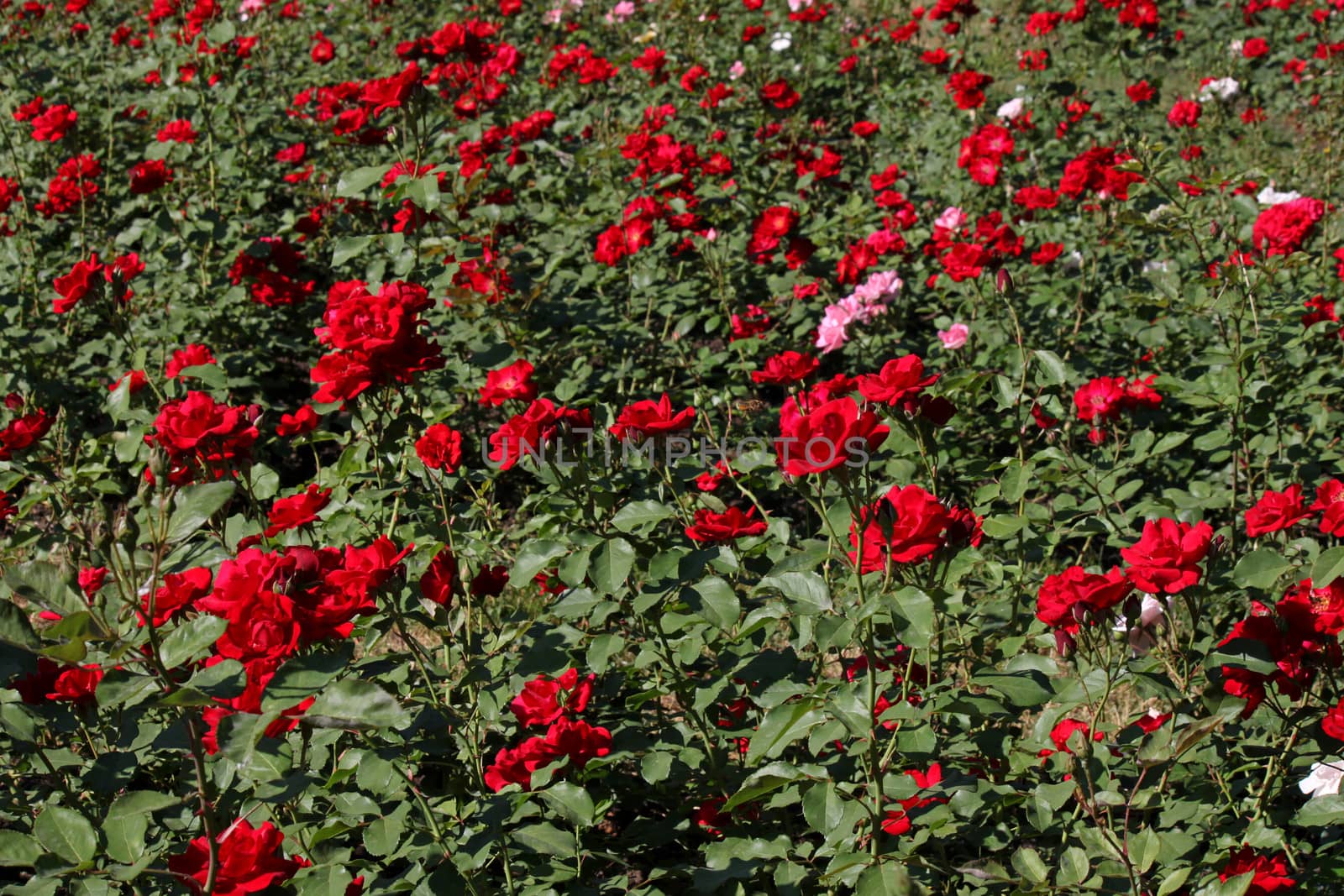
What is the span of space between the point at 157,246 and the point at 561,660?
3.17 meters

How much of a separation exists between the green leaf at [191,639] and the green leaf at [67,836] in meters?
0.24

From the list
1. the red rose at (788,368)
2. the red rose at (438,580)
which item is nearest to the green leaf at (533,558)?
Result: the red rose at (438,580)

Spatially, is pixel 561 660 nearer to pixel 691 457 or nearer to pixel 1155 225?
pixel 691 457

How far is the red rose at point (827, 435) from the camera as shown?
1164 millimetres

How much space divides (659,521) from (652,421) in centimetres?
15

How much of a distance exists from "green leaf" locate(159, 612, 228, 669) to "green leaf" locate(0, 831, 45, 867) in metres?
0.32

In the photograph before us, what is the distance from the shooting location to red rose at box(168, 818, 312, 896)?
1143 millimetres

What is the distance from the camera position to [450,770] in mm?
1633

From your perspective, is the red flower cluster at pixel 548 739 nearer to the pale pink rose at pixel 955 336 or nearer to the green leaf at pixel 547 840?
the green leaf at pixel 547 840

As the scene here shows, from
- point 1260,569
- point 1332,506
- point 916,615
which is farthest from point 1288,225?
point 916,615

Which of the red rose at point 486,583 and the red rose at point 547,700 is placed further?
the red rose at point 486,583

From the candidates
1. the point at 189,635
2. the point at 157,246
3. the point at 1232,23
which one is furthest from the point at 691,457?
the point at 1232,23

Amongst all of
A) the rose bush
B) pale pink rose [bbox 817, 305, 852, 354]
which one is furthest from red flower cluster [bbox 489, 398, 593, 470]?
pale pink rose [bbox 817, 305, 852, 354]

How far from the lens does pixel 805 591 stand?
1.32 meters
